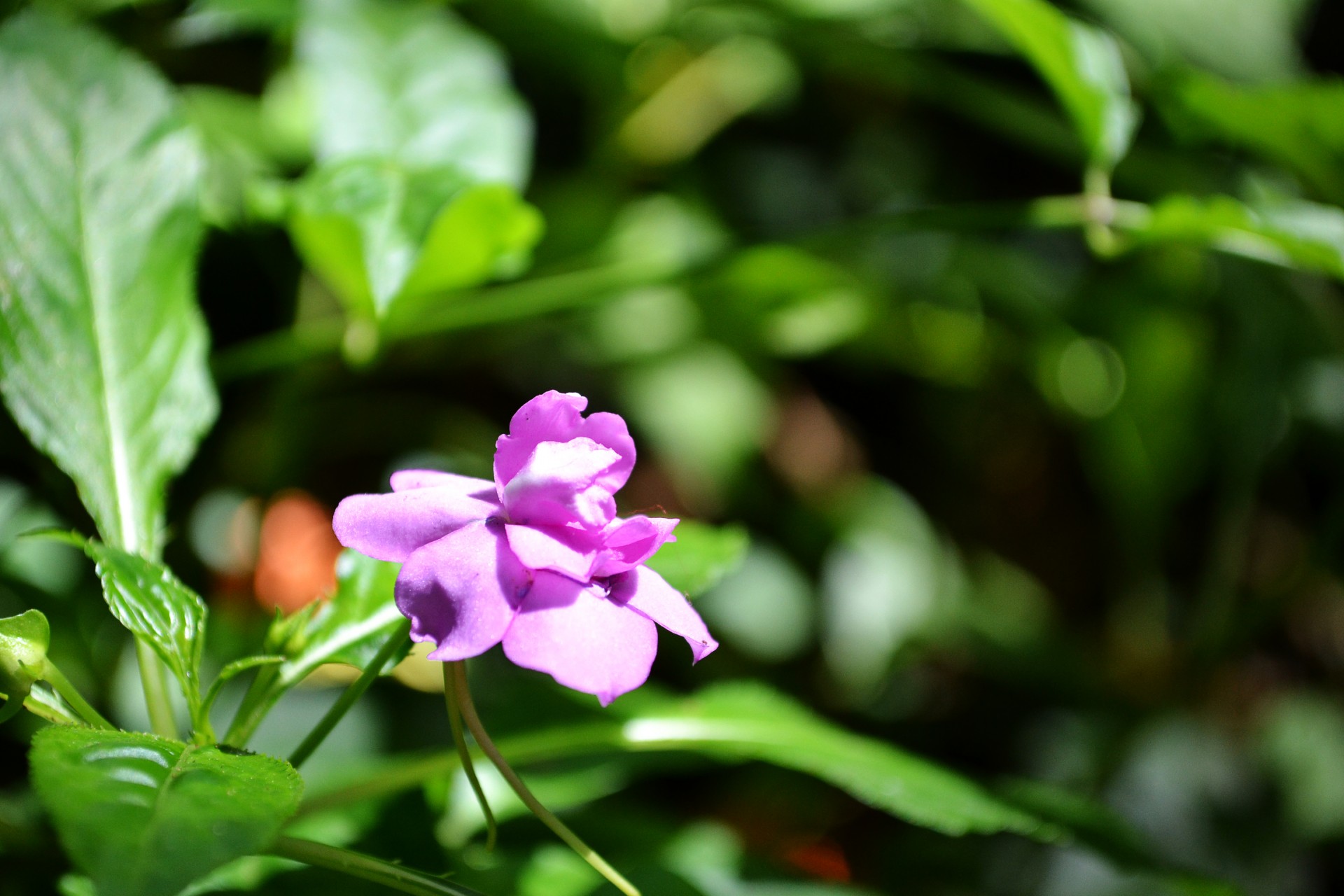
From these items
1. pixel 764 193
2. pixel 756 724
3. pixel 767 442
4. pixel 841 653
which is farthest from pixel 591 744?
pixel 764 193

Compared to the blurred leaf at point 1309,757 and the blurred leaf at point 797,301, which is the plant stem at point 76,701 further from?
the blurred leaf at point 1309,757

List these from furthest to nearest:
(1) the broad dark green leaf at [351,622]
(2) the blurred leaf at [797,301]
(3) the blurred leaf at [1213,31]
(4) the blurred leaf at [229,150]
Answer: (3) the blurred leaf at [1213,31] → (2) the blurred leaf at [797,301] → (4) the blurred leaf at [229,150] → (1) the broad dark green leaf at [351,622]

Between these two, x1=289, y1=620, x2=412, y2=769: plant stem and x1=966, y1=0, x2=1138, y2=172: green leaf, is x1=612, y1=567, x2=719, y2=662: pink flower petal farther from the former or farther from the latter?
x1=966, y1=0, x2=1138, y2=172: green leaf

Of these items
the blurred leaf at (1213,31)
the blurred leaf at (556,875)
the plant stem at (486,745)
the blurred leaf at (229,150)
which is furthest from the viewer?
the blurred leaf at (1213,31)

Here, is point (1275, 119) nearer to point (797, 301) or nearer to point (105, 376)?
point (797, 301)

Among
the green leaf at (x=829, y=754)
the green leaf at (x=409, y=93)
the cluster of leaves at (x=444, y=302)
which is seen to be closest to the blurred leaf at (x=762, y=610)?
the cluster of leaves at (x=444, y=302)

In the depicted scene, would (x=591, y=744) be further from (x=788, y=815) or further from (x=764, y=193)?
(x=764, y=193)

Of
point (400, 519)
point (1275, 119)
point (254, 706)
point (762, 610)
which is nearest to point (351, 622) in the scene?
point (254, 706)
